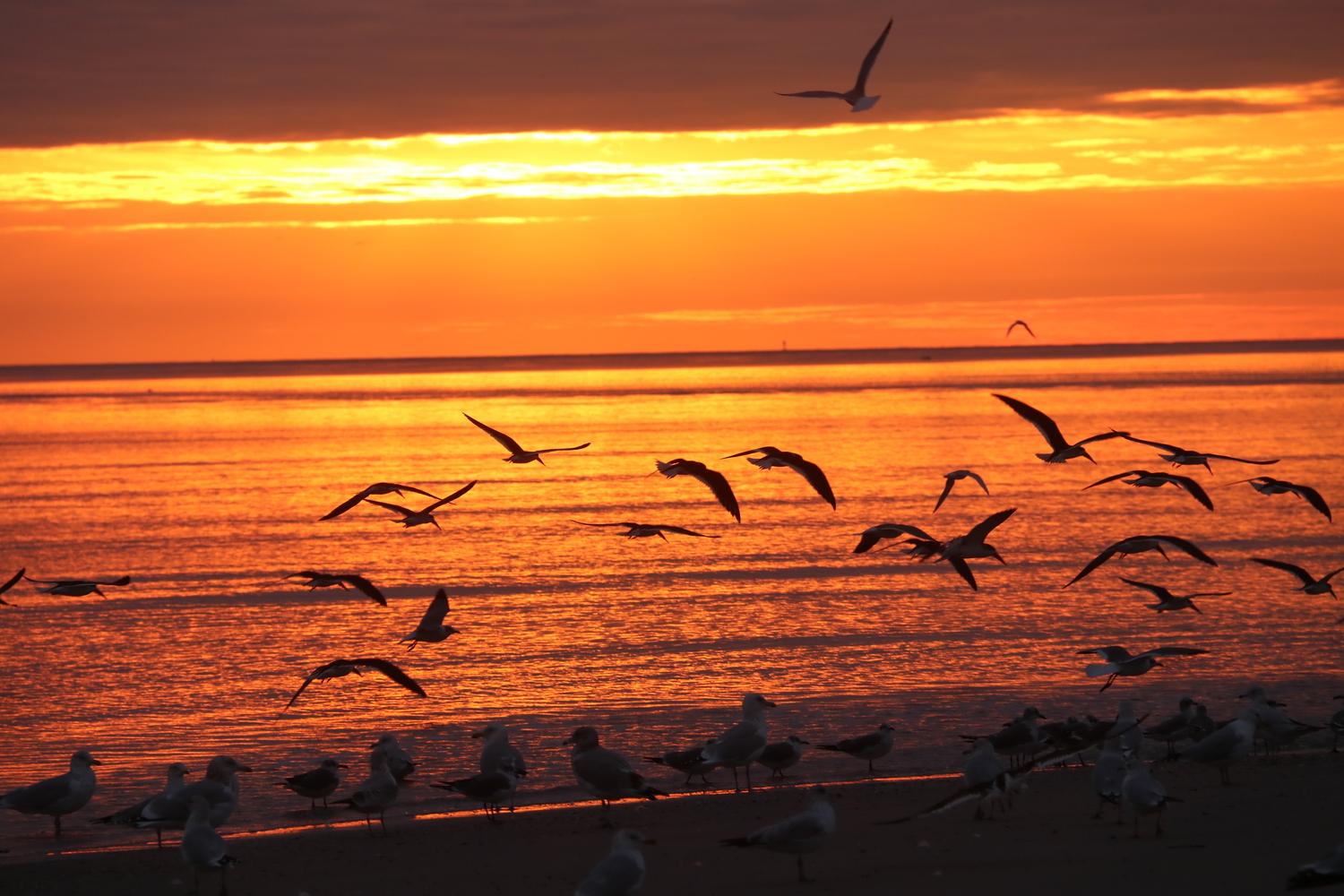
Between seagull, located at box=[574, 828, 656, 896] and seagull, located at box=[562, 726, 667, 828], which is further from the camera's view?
seagull, located at box=[562, 726, 667, 828]

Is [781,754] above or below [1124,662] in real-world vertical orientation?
below

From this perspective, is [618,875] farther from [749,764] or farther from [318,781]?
[318,781]

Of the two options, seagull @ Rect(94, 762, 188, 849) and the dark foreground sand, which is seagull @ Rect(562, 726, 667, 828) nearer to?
the dark foreground sand

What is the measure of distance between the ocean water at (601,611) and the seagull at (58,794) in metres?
0.36

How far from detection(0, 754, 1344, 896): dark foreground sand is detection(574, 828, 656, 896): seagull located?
0.87 metres

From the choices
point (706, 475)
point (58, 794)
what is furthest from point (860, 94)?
point (58, 794)

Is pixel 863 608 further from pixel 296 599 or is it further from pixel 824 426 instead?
pixel 824 426

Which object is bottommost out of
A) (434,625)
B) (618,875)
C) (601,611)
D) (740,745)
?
(618,875)

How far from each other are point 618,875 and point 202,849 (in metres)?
3.44

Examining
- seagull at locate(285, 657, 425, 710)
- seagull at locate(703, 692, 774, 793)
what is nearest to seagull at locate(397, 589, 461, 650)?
seagull at locate(285, 657, 425, 710)

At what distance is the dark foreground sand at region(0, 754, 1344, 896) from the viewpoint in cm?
1108

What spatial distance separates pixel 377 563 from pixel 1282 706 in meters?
20.6

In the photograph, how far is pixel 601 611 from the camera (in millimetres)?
24141

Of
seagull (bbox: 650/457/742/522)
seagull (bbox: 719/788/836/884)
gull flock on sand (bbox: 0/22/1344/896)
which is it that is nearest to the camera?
seagull (bbox: 719/788/836/884)
